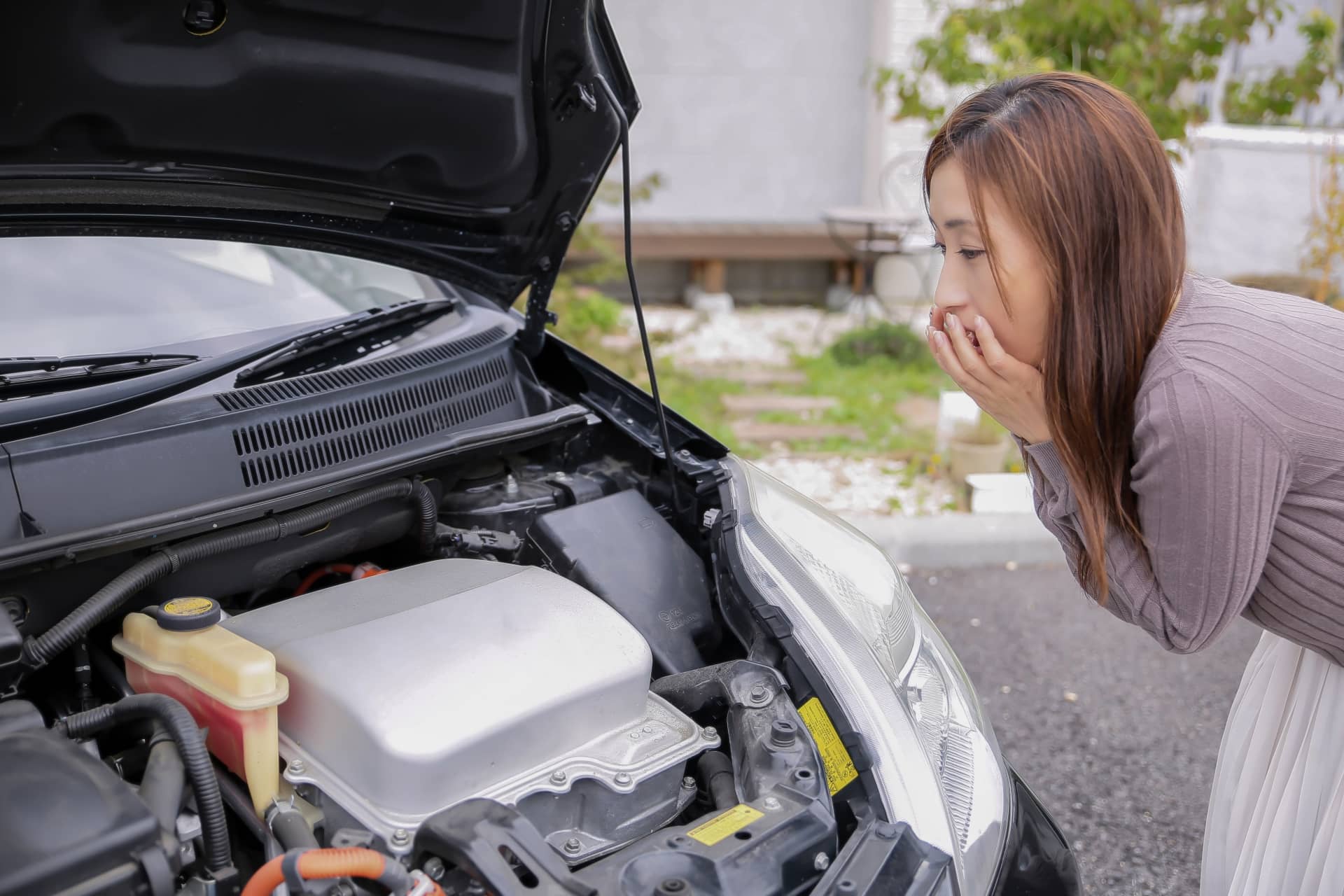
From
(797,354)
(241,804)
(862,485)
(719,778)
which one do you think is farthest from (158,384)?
(797,354)

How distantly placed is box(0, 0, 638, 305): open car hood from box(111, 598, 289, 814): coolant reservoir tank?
69 centimetres

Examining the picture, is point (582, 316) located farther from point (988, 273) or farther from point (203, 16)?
point (988, 273)

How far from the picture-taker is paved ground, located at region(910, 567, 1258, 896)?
2.82m

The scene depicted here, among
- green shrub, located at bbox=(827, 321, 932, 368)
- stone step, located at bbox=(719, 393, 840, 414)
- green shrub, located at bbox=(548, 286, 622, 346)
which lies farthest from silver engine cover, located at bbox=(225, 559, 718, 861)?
green shrub, located at bbox=(827, 321, 932, 368)

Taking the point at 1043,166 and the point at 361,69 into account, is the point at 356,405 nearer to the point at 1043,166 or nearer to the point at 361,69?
the point at 361,69

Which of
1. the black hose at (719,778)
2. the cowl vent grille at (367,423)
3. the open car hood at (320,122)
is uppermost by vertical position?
the open car hood at (320,122)

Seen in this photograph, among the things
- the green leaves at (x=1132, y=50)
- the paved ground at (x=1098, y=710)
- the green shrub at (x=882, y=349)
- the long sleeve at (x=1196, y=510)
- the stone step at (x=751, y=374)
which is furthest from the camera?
the green shrub at (x=882, y=349)

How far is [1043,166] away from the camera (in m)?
1.42

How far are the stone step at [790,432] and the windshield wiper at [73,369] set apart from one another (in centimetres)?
383

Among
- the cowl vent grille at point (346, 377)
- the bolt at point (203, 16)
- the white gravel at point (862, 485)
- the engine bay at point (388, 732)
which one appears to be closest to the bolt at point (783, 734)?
the engine bay at point (388, 732)

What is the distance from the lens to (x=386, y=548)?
2.13m

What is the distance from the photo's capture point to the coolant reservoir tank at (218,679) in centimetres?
140

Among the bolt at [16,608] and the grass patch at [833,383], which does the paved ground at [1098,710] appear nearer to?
the grass patch at [833,383]

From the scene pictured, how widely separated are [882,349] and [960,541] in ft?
9.37
